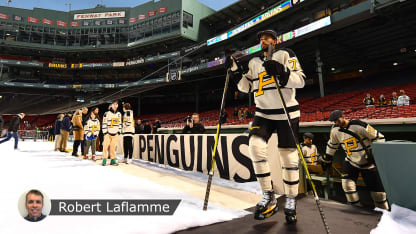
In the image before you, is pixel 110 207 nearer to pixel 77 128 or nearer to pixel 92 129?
pixel 92 129

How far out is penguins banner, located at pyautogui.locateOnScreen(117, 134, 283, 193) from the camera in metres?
3.27

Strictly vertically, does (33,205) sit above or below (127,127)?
below

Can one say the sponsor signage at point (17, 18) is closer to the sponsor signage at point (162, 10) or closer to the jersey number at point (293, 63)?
the sponsor signage at point (162, 10)

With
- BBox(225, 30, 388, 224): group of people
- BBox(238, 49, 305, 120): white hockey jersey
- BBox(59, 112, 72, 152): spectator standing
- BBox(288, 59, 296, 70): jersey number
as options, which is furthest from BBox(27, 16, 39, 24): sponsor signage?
BBox(288, 59, 296, 70): jersey number

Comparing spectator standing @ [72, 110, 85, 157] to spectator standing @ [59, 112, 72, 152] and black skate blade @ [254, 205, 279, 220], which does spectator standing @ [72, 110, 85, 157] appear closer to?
spectator standing @ [59, 112, 72, 152]

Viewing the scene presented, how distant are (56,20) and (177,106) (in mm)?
25015

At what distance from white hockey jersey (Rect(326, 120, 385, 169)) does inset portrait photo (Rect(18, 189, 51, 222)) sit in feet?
13.9

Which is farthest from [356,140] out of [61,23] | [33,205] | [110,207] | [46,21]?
[46,21]

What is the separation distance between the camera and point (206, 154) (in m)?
4.10

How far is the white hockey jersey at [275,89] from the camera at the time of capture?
6.73 feet

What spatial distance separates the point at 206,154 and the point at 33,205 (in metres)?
3.00

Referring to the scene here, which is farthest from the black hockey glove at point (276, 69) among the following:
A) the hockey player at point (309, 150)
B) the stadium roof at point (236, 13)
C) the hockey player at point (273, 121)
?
the stadium roof at point (236, 13)

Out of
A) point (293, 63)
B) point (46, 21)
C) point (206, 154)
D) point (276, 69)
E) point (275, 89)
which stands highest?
point (46, 21)

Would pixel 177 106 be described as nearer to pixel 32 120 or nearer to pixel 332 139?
pixel 32 120
